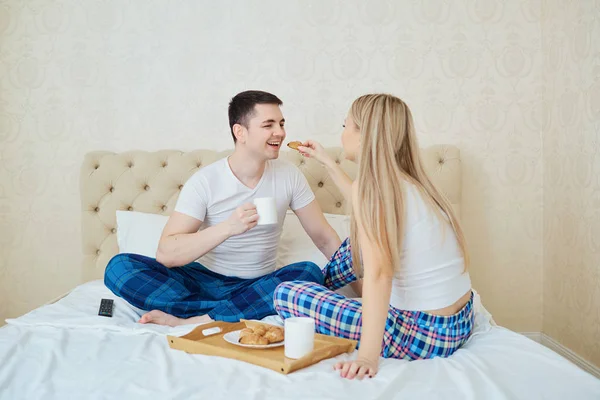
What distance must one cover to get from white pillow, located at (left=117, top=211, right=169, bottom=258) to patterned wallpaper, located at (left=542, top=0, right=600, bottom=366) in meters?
1.89

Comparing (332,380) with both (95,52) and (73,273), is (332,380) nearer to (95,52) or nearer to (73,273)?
(73,273)

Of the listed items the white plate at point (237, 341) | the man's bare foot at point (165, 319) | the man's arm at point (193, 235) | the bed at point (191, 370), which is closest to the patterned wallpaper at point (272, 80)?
the man's arm at point (193, 235)

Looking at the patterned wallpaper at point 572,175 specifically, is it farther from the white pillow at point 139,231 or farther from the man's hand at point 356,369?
the white pillow at point 139,231

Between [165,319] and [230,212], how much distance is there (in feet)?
1.81

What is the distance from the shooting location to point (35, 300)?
10.4 feet

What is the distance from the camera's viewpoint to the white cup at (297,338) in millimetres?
1544

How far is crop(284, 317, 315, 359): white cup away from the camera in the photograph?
1544 millimetres

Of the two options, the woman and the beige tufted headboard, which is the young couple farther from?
the beige tufted headboard

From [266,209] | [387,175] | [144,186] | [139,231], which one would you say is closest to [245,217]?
[266,209]

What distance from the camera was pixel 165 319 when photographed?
2127mm

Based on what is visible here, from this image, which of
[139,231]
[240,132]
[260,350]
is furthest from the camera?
[139,231]

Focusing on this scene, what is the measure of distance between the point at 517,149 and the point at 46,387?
8.24 ft

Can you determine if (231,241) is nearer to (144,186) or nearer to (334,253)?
(334,253)

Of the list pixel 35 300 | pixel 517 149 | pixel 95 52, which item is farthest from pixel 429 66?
pixel 35 300
